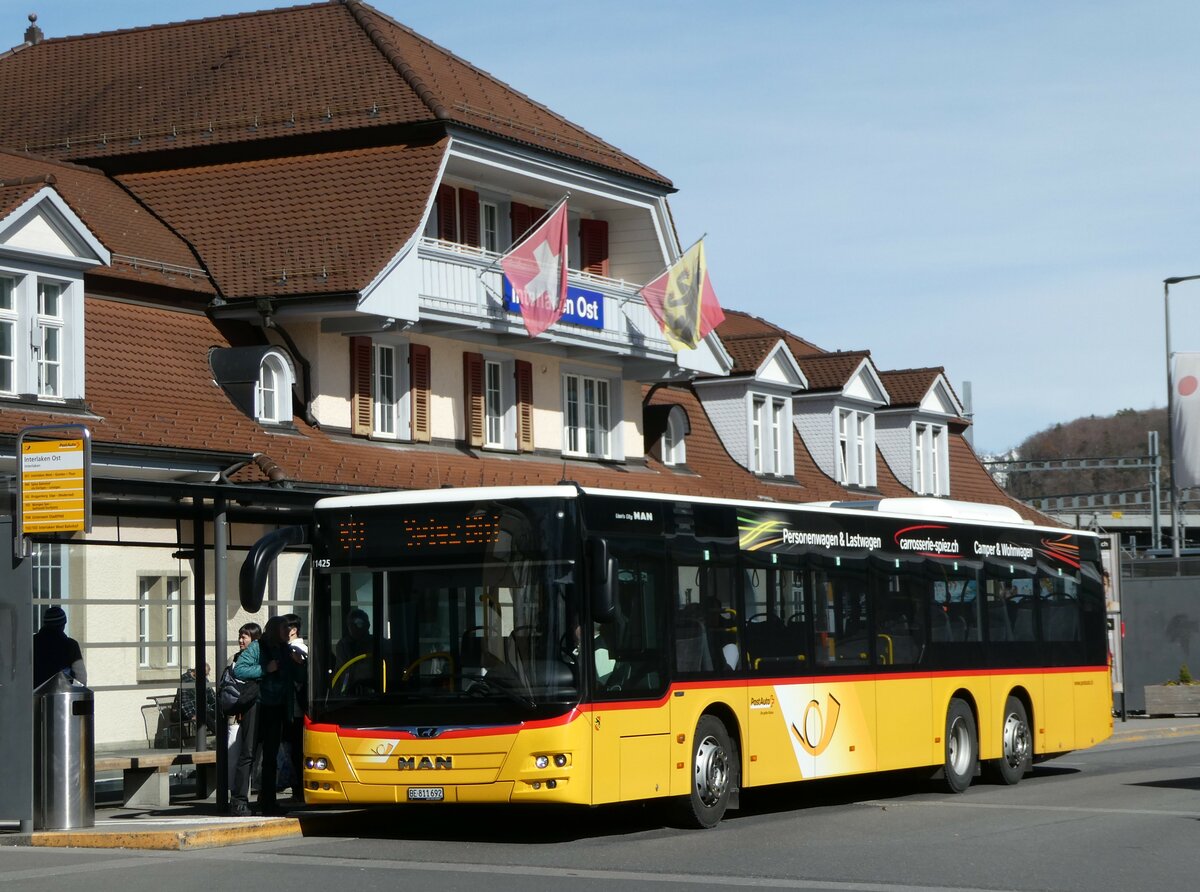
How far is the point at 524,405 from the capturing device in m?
35.2

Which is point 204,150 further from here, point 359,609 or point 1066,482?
point 1066,482

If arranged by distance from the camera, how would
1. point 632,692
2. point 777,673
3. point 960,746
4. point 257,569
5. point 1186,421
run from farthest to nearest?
1. point 1186,421
2. point 960,746
3. point 777,673
4. point 632,692
5. point 257,569

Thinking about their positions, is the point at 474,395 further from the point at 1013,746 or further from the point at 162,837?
the point at 162,837

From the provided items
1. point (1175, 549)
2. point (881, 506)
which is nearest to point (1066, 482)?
point (1175, 549)

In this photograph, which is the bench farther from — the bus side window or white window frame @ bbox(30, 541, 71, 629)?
the bus side window

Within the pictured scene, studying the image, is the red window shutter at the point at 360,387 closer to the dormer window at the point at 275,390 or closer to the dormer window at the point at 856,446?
the dormer window at the point at 275,390

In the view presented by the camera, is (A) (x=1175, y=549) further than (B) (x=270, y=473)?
Yes

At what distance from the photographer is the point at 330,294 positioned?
2977 centimetres

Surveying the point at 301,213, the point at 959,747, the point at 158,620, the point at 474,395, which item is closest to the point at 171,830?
the point at 158,620

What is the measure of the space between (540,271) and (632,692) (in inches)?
666

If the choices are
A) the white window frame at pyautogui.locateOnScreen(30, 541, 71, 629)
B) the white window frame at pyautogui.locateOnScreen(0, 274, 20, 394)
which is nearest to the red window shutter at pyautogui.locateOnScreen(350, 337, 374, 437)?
the white window frame at pyautogui.locateOnScreen(0, 274, 20, 394)

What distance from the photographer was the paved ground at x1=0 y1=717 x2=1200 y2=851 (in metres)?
15.3

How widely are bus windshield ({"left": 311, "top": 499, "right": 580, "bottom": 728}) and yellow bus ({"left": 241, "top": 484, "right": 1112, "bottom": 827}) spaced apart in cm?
2

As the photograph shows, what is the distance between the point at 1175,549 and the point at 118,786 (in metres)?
31.9
